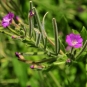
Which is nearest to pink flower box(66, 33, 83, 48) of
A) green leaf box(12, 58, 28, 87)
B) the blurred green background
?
the blurred green background

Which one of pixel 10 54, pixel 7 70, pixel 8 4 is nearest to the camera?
pixel 8 4

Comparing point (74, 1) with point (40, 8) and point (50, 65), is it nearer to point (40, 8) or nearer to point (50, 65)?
point (40, 8)

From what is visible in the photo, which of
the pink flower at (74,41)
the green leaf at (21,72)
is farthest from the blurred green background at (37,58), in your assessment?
the pink flower at (74,41)

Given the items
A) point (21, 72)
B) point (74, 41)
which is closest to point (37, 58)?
point (21, 72)

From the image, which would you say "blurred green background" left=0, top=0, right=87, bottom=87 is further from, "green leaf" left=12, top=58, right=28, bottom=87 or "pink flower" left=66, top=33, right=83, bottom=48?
"pink flower" left=66, top=33, right=83, bottom=48

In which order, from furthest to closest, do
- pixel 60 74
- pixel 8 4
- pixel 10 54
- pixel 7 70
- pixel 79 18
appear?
pixel 79 18, pixel 7 70, pixel 10 54, pixel 60 74, pixel 8 4

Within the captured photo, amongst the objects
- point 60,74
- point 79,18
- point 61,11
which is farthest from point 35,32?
point 79,18

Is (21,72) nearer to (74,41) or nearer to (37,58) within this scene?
(37,58)

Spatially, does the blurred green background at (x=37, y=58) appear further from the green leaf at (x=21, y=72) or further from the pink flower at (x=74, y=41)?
the pink flower at (x=74, y=41)
